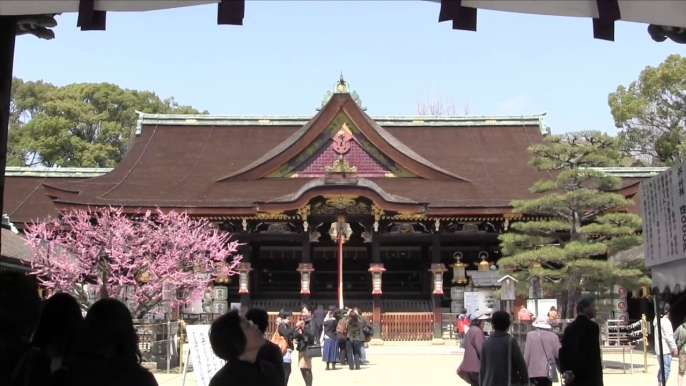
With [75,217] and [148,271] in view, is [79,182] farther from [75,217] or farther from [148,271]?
[148,271]

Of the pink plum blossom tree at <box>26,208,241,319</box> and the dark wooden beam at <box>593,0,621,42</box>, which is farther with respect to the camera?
the pink plum blossom tree at <box>26,208,241,319</box>

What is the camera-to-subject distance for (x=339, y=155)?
82.3 feet

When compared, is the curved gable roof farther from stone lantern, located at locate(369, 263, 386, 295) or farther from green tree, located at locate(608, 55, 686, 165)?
green tree, located at locate(608, 55, 686, 165)

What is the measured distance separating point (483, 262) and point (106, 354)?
69.2ft

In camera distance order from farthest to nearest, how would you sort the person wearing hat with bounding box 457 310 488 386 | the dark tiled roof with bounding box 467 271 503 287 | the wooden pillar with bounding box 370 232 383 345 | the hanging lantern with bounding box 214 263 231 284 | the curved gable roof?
A: the curved gable roof, the wooden pillar with bounding box 370 232 383 345, the hanging lantern with bounding box 214 263 231 284, the dark tiled roof with bounding box 467 271 503 287, the person wearing hat with bounding box 457 310 488 386

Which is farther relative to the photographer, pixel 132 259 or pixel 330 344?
pixel 132 259

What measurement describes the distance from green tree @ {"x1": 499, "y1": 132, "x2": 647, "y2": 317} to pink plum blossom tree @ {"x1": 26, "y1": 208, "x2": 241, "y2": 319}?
7.62 m

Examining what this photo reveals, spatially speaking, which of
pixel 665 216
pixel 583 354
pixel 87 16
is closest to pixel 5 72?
pixel 87 16

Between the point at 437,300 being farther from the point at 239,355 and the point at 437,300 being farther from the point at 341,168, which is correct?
the point at 239,355

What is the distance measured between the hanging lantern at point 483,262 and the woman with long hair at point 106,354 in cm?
2032

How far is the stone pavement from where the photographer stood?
1351cm

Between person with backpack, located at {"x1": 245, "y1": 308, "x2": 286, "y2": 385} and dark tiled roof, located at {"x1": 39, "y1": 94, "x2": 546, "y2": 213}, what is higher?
dark tiled roof, located at {"x1": 39, "y1": 94, "x2": 546, "y2": 213}

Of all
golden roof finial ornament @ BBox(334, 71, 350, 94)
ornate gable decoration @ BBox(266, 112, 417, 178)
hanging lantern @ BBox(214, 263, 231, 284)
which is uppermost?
golden roof finial ornament @ BBox(334, 71, 350, 94)

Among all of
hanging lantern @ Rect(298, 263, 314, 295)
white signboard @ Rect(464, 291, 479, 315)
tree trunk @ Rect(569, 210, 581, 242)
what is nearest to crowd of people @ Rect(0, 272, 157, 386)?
tree trunk @ Rect(569, 210, 581, 242)
